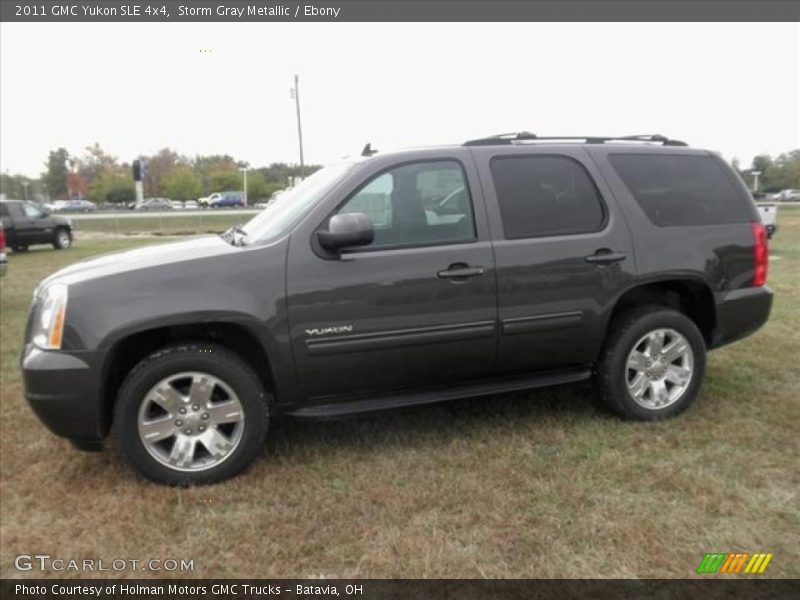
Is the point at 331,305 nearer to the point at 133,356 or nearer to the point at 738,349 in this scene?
the point at 133,356

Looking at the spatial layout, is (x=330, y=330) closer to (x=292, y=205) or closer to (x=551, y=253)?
(x=292, y=205)

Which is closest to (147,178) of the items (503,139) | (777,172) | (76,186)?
(76,186)

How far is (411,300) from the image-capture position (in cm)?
353

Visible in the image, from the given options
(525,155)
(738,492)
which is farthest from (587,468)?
(525,155)

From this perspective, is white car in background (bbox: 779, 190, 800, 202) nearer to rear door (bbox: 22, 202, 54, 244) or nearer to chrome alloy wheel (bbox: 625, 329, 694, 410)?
rear door (bbox: 22, 202, 54, 244)

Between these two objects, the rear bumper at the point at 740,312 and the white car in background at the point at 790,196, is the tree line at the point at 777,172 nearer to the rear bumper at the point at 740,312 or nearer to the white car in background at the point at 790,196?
the white car in background at the point at 790,196

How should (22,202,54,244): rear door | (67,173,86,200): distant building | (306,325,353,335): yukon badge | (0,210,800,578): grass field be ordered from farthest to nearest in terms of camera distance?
(67,173,86,200): distant building < (22,202,54,244): rear door < (306,325,353,335): yukon badge < (0,210,800,578): grass field

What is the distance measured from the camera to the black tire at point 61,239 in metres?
19.3

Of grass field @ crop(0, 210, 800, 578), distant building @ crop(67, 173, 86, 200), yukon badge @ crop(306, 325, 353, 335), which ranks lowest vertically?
grass field @ crop(0, 210, 800, 578)

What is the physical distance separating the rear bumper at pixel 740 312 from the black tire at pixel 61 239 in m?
19.6

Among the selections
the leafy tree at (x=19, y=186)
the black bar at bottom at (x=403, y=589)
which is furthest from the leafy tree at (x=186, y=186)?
the leafy tree at (x=19, y=186)

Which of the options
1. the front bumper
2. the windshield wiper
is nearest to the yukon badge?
the windshield wiper

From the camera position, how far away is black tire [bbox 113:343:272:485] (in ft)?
10.6

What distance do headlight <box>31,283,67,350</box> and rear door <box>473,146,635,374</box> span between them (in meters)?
2.31
